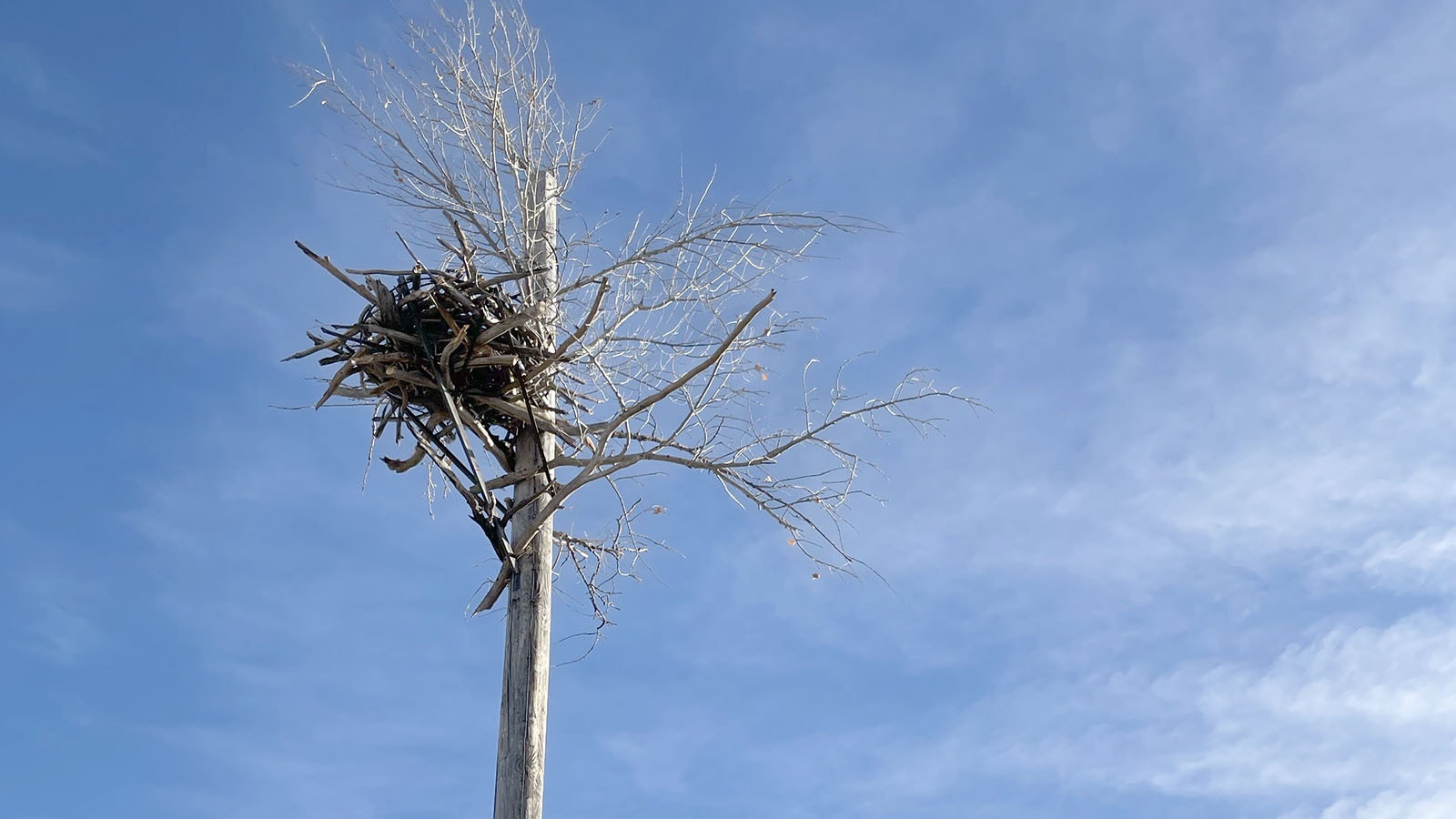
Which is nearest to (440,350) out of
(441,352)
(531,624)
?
(441,352)

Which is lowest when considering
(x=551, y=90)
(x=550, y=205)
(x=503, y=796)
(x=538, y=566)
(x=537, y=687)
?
(x=503, y=796)

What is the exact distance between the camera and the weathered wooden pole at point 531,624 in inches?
158

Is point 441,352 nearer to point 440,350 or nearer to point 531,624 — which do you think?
point 440,350

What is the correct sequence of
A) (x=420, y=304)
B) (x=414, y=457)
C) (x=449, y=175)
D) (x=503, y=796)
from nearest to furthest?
(x=503, y=796) → (x=420, y=304) → (x=414, y=457) → (x=449, y=175)

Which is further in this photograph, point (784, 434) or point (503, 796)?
point (784, 434)

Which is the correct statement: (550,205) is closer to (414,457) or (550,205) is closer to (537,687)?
(414,457)

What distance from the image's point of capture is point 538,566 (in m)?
4.38

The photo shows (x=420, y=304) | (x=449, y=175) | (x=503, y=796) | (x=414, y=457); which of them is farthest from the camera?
(x=449, y=175)

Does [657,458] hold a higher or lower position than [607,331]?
lower

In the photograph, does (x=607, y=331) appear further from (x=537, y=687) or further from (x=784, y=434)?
(x=537, y=687)

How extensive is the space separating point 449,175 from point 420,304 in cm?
106

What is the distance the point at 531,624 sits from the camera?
426 centimetres

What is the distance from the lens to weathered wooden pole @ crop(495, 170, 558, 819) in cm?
400

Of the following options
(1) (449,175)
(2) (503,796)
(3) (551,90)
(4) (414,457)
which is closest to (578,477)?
(4) (414,457)
